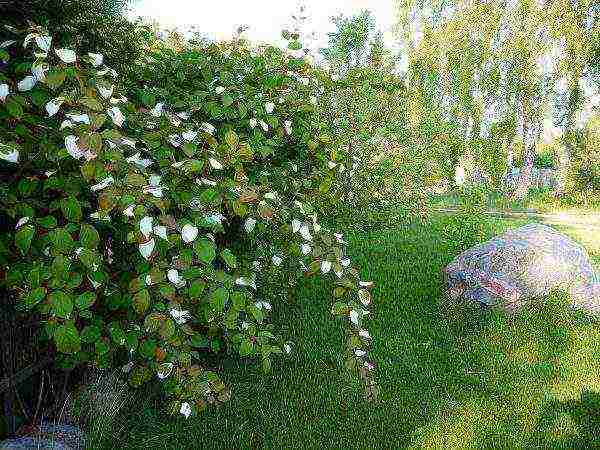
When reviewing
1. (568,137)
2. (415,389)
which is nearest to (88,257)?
(415,389)

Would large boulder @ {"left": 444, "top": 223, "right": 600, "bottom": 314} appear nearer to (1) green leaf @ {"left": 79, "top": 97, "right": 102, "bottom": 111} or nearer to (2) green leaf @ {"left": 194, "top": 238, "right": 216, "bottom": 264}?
(2) green leaf @ {"left": 194, "top": 238, "right": 216, "bottom": 264}

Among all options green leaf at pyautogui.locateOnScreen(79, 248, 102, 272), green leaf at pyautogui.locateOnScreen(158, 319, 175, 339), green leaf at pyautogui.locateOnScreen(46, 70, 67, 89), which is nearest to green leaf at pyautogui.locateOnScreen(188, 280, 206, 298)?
green leaf at pyautogui.locateOnScreen(158, 319, 175, 339)

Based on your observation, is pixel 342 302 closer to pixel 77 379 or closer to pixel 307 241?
pixel 307 241

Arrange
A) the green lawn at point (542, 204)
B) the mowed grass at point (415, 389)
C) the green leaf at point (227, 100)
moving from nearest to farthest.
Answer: the green leaf at point (227, 100) → the mowed grass at point (415, 389) → the green lawn at point (542, 204)

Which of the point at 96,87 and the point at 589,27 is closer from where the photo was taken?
the point at 96,87

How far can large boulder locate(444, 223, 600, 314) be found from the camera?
4.32 meters

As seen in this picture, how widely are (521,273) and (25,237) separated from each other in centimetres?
367

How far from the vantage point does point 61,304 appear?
1.60m

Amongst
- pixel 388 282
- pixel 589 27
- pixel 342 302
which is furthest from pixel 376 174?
pixel 589 27

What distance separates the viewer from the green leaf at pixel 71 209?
1.68 metres

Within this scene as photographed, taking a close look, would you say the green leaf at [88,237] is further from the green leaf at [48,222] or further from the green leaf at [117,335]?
the green leaf at [117,335]

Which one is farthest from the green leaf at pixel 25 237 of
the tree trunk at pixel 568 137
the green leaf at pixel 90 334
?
the tree trunk at pixel 568 137

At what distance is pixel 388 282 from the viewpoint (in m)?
5.05

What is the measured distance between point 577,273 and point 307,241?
10.2 ft
